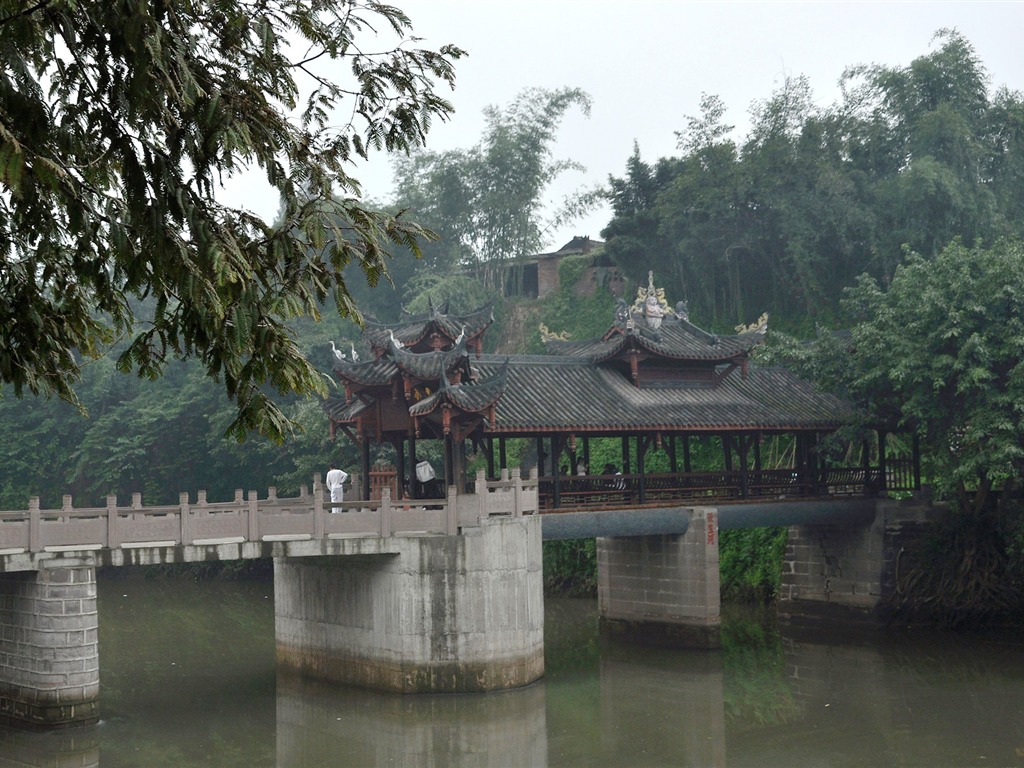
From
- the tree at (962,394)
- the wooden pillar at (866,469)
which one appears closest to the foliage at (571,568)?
the wooden pillar at (866,469)

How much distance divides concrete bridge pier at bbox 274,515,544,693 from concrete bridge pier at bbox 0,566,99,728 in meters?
4.20

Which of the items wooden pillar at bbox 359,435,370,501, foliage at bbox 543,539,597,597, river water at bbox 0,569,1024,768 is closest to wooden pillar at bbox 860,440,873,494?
river water at bbox 0,569,1024,768

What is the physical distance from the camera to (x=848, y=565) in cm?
2744

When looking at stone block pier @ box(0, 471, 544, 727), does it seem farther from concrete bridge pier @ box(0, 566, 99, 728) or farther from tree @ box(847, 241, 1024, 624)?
tree @ box(847, 241, 1024, 624)

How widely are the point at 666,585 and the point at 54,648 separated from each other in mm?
11684

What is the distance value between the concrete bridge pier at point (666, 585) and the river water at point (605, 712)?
0.47 m

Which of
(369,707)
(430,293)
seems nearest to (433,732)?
(369,707)

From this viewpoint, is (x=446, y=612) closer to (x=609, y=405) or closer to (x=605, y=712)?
(x=605, y=712)

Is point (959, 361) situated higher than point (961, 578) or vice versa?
point (959, 361)

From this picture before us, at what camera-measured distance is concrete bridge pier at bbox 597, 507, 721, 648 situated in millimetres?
23906

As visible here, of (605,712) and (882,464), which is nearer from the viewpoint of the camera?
(605,712)

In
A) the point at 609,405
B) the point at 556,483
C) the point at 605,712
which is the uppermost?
the point at 609,405

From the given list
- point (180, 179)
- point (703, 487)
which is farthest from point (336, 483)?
point (180, 179)

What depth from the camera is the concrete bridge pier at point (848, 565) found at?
26672 mm
